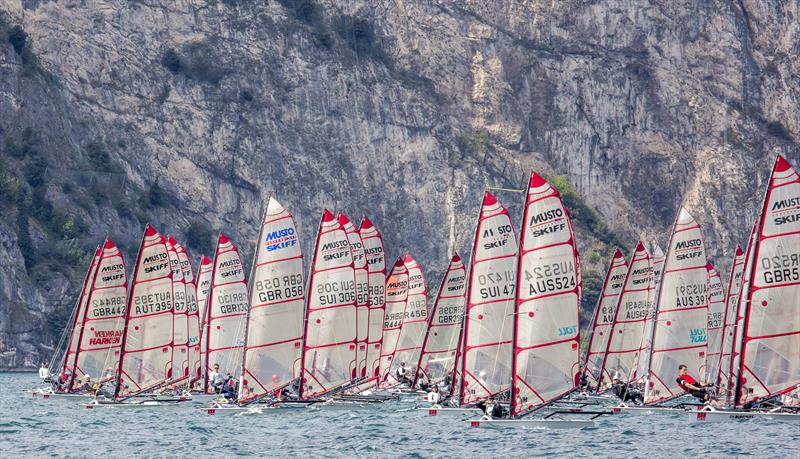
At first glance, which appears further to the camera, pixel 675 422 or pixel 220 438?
pixel 675 422

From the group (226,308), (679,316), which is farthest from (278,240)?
(679,316)

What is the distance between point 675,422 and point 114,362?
75.8 ft

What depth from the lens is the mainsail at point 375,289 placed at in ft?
211

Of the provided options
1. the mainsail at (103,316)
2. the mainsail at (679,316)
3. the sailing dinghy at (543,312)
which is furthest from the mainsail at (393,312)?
the sailing dinghy at (543,312)

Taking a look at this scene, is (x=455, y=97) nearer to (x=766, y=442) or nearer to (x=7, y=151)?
(x=7, y=151)

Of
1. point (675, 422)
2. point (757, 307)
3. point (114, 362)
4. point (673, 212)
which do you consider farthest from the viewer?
point (673, 212)

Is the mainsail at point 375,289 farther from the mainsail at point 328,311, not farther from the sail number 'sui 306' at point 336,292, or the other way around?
the sail number 'sui 306' at point 336,292

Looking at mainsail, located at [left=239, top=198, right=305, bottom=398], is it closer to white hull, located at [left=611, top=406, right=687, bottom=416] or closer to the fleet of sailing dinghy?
the fleet of sailing dinghy

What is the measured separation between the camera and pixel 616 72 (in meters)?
153

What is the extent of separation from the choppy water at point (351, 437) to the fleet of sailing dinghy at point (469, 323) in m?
0.90

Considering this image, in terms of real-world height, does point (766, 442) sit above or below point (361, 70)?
below

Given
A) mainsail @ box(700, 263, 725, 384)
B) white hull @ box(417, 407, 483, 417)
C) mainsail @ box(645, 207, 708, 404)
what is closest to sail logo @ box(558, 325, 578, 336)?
white hull @ box(417, 407, 483, 417)

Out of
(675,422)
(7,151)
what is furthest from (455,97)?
(675,422)

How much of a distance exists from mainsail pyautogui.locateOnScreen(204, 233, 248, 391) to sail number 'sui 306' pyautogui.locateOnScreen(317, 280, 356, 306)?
6.58 m
